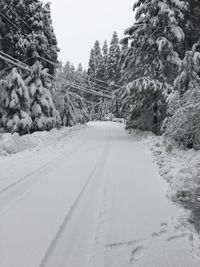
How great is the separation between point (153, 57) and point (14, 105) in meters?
8.18

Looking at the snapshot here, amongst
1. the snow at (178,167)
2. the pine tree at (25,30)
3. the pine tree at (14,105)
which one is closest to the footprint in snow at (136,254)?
the snow at (178,167)

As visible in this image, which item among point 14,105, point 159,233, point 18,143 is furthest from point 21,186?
point 14,105

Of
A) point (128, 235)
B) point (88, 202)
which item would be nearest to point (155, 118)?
point (88, 202)

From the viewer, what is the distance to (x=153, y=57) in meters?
17.6

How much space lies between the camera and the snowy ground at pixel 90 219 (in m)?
3.52

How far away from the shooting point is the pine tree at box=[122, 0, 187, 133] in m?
16.0

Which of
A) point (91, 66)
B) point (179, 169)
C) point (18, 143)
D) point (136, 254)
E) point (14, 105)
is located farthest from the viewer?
point (91, 66)

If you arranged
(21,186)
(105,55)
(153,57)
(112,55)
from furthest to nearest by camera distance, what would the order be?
1. (105,55)
2. (112,55)
3. (153,57)
4. (21,186)

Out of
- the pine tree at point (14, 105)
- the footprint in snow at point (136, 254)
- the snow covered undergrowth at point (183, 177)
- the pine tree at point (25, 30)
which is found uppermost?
the pine tree at point (25, 30)

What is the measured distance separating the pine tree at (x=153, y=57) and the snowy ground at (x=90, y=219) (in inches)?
360

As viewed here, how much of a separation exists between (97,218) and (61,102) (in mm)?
20309

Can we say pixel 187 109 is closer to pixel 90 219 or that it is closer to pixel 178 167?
pixel 178 167

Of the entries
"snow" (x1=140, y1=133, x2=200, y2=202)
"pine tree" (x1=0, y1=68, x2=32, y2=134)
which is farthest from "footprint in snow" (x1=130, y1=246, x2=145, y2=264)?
"pine tree" (x1=0, y1=68, x2=32, y2=134)

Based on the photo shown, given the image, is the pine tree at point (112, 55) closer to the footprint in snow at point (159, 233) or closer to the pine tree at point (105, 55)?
the pine tree at point (105, 55)
